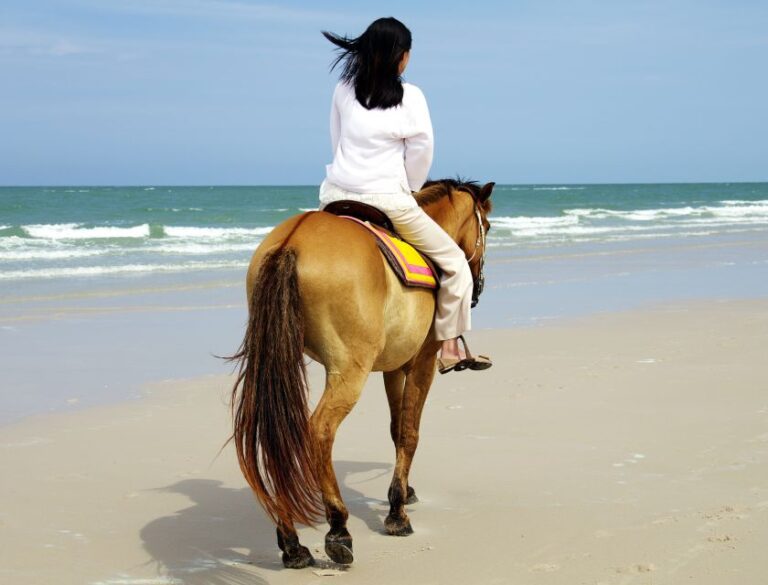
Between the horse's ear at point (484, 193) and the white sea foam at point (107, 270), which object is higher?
the horse's ear at point (484, 193)

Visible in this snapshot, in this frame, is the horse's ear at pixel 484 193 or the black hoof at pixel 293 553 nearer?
the black hoof at pixel 293 553

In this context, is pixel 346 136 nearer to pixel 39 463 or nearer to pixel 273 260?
pixel 273 260

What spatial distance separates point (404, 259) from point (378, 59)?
88 cm

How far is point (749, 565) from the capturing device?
403 cm

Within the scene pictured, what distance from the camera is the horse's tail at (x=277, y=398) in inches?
151

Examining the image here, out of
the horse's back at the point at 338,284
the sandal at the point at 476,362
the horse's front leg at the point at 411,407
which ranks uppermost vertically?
the horse's back at the point at 338,284

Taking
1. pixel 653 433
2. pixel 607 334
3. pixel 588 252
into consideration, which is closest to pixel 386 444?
pixel 653 433

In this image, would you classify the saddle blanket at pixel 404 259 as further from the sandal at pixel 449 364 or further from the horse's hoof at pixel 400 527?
the horse's hoof at pixel 400 527

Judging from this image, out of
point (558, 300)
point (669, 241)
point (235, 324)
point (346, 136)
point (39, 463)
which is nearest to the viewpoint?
point (346, 136)

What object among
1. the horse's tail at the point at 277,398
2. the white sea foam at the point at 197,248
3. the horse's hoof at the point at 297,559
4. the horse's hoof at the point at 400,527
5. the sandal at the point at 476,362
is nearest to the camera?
the horse's tail at the point at 277,398

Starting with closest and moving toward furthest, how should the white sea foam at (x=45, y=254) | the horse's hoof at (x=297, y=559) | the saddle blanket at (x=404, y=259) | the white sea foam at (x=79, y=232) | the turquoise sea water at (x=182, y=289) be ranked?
1. the horse's hoof at (x=297, y=559)
2. the saddle blanket at (x=404, y=259)
3. the turquoise sea water at (x=182, y=289)
4. the white sea foam at (x=45, y=254)
5. the white sea foam at (x=79, y=232)

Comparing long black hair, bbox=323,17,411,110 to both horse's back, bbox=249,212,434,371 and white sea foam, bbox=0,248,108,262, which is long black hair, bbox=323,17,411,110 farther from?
white sea foam, bbox=0,248,108,262

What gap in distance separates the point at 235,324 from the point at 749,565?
7.54m

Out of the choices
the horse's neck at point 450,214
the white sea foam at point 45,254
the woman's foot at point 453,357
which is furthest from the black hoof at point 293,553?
the white sea foam at point 45,254
